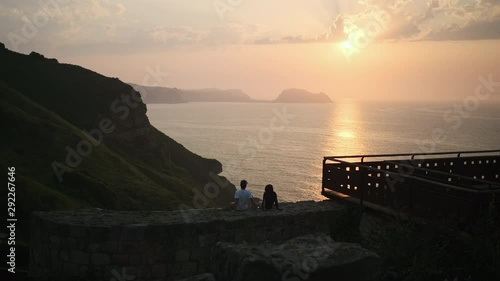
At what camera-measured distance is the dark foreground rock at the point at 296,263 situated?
7172 millimetres

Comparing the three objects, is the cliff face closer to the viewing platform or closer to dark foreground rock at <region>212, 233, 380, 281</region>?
the viewing platform

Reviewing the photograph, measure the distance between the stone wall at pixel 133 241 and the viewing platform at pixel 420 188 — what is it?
9.25ft

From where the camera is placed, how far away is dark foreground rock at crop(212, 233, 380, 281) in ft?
23.5

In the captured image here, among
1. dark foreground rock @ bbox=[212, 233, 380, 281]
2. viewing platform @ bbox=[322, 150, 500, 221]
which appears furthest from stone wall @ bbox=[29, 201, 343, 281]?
dark foreground rock @ bbox=[212, 233, 380, 281]

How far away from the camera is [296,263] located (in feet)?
23.8

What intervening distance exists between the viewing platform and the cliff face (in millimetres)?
36145

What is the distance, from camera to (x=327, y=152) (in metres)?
175

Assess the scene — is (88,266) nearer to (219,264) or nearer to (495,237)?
(219,264)

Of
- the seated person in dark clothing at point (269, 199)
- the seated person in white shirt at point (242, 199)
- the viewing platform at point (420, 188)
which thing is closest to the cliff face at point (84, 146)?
the seated person in white shirt at point (242, 199)

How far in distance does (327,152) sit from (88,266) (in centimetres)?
16531

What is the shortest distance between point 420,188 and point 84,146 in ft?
231

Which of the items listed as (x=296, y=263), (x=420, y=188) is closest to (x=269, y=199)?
(x=420, y=188)

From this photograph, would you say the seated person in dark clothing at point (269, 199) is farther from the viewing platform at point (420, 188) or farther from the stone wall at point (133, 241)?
the viewing platform at point (420, 188)

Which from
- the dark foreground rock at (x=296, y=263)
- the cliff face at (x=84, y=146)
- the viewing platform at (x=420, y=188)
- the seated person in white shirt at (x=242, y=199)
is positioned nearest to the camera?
the dark foreground rock at (x=296, y=263)
